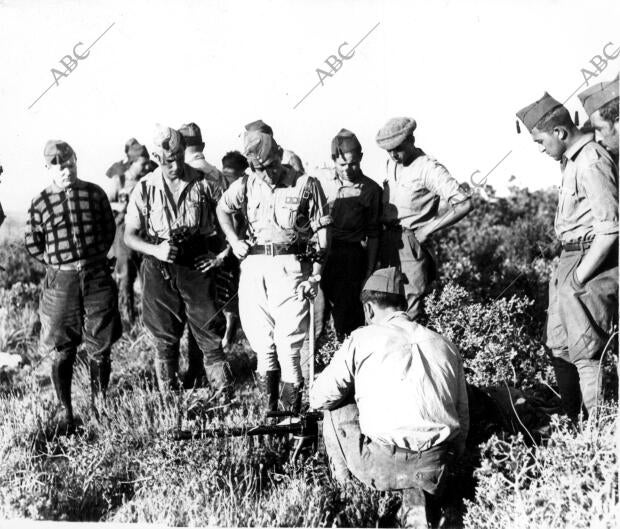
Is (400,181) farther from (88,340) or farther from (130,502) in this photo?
(130,502)

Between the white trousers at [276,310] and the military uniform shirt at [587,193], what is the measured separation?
6.38ft

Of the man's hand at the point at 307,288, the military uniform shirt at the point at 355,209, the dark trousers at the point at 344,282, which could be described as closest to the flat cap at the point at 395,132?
the military uniform shirt at the point at 355,209

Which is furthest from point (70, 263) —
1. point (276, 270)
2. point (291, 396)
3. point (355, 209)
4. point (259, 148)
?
point (355, 209)

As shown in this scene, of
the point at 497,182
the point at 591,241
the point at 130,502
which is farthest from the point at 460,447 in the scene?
the point at 497,182

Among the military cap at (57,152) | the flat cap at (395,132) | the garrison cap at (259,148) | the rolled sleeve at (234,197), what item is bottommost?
the flat cap at (395,132)

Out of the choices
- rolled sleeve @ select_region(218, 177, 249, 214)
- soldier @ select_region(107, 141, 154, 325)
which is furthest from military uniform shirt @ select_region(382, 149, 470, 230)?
soldier @ select_region(107, 141, 154, 325)

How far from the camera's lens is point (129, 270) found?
9.76 metres

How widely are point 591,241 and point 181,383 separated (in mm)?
3318

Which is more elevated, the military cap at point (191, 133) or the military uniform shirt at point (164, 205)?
the military cap at point (191, 133)

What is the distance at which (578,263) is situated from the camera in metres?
5.53

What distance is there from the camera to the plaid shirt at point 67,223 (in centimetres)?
645

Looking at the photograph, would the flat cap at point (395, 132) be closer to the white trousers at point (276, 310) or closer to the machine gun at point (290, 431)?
the white trousers at point (276, 310)

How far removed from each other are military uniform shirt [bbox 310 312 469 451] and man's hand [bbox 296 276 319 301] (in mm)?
1302

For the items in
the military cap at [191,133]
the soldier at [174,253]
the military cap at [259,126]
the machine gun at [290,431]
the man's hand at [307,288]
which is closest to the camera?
the machine gun at [290,431]
